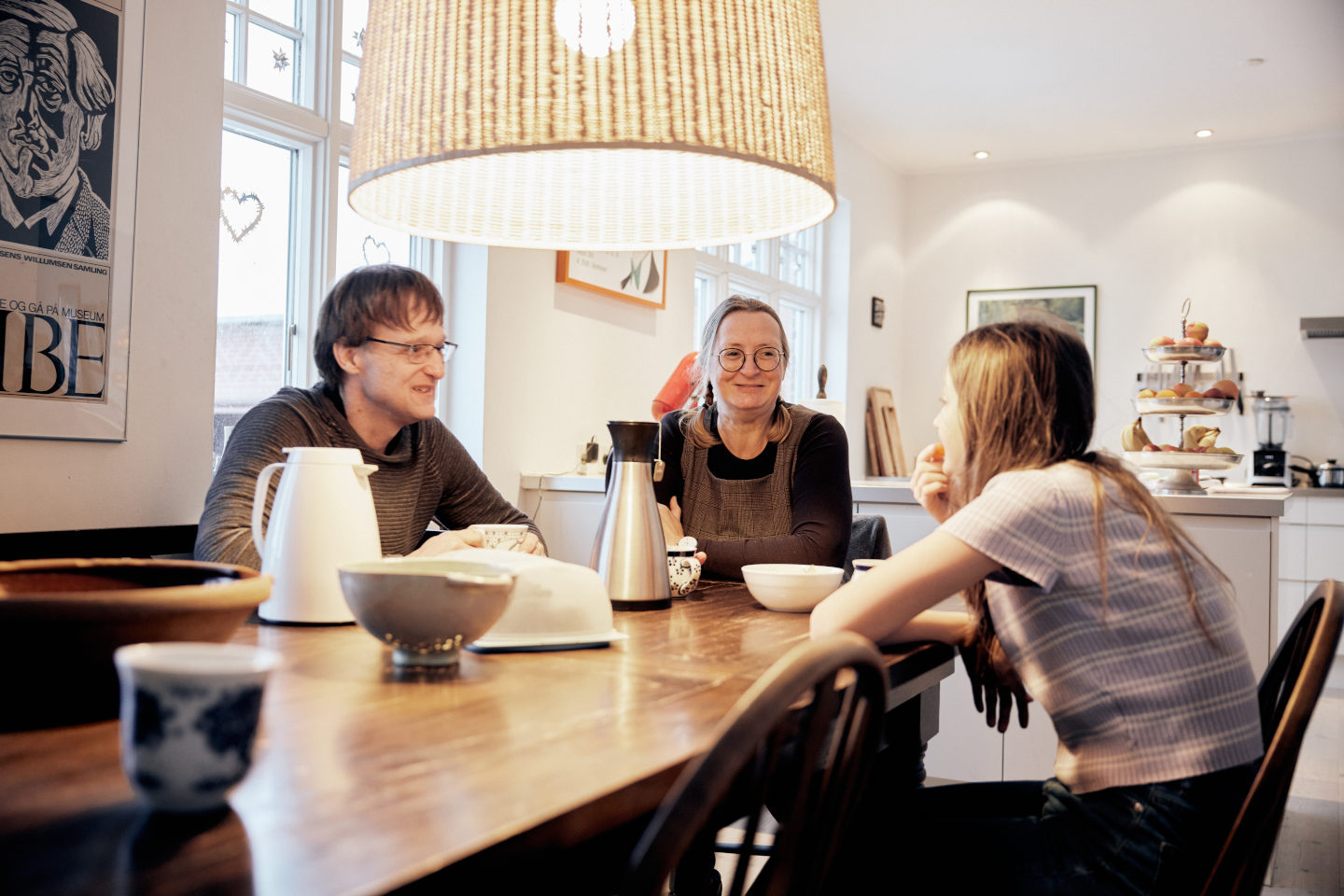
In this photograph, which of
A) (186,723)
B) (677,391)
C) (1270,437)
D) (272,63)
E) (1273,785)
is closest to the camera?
(186,723)

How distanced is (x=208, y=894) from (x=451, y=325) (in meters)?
2.99

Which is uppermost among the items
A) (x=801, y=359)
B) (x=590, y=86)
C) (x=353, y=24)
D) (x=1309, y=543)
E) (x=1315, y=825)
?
(x=353, y=24)

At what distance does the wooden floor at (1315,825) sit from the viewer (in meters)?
2.45

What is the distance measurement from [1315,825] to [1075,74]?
349 cm

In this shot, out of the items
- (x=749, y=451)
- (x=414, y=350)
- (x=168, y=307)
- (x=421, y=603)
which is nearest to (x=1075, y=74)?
(x=749, y=451)

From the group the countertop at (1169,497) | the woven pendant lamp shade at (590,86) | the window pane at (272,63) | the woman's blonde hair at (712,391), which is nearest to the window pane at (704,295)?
the countertop at (1169,497)

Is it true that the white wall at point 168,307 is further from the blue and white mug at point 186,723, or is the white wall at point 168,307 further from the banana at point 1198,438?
the banana at point 1198,438

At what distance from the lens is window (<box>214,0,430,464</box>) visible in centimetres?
261

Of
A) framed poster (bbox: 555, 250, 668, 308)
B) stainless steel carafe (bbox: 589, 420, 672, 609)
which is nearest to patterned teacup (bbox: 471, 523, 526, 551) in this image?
stainless steel carafe (bbox: 589, 420, 672, 609)

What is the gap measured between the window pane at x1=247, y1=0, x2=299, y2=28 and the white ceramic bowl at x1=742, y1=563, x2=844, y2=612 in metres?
2.03

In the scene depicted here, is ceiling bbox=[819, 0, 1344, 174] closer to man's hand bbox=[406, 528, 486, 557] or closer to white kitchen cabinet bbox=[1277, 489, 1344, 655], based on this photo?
white kitchen cabinet bbox=[1277, 489, 1344, 655]

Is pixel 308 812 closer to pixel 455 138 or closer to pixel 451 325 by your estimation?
pixel 455 138

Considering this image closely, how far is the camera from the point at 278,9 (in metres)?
2.76

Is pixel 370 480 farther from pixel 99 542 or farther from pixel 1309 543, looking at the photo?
pixel 1309 543
